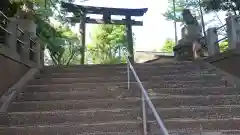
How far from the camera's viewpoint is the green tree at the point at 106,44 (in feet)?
61.8

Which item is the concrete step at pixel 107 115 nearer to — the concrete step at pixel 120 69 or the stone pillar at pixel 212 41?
the concrete step at pixel 120 69

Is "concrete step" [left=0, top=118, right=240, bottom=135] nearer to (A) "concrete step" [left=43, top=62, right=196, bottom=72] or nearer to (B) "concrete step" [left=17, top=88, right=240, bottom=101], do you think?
(B) "concrete step" [left=17, top=88, right=240, bottom=101]

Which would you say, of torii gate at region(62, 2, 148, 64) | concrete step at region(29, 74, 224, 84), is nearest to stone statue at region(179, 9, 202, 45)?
concrete step at region(29, 74, 224, 84)

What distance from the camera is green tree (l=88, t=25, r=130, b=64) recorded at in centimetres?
1883

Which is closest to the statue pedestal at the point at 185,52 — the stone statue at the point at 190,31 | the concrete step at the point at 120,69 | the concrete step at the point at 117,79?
the stone statue at the point at 190,31

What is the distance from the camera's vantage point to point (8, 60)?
5.56m

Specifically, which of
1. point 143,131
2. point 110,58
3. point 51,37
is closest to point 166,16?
point 110,58

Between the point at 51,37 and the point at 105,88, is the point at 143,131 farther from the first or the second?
the point at 51,37

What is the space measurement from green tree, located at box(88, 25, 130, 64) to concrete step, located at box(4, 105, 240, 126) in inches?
534

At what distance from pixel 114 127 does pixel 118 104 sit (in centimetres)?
92

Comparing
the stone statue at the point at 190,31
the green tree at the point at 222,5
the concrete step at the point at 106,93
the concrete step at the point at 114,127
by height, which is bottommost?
the concrete step at the point at 114,127

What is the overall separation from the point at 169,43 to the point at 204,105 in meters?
22.6

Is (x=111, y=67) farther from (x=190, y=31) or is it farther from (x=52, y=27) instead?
(x=52, y=27)

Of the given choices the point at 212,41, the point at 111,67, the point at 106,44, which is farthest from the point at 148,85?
the point at 106,44
